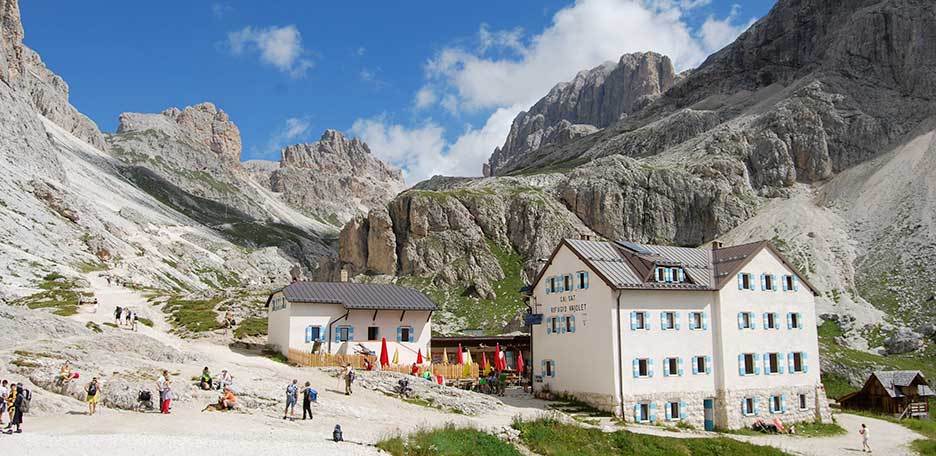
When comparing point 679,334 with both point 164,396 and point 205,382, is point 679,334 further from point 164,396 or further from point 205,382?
point 164,396

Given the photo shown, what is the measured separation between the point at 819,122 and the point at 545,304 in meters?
130

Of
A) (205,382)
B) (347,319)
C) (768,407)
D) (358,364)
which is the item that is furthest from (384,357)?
(768,407)

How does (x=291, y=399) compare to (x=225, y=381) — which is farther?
(x=225, y=381)

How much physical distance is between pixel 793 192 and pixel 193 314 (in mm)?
126841

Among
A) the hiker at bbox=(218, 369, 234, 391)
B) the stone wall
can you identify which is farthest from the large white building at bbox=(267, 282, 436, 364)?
the stone wall

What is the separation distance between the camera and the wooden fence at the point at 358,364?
49.0 m

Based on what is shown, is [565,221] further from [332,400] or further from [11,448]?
[11,448]

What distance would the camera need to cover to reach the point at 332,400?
37.6m

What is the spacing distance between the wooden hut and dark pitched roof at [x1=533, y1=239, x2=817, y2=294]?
16925 millimetres

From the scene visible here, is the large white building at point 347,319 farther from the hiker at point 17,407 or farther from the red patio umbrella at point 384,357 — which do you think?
the hiker at point 17,407

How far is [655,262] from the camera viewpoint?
48.1m

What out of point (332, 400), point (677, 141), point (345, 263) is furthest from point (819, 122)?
point (332, 400)

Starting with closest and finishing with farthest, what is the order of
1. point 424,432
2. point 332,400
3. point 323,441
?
1. point 323,441
2. point 424,432
3. point 332,400

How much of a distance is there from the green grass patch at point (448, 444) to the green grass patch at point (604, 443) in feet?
9.57
